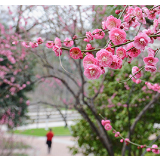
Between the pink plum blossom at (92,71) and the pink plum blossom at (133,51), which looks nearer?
the pink plum blossom at (92,71)

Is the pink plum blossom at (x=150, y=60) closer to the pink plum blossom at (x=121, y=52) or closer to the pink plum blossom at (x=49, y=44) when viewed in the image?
the pink plum blossom at (x=121, y=52)

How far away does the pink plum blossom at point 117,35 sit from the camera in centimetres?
75

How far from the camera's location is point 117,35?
0.74 meters

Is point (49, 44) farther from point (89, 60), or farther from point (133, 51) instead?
point (133, 51)

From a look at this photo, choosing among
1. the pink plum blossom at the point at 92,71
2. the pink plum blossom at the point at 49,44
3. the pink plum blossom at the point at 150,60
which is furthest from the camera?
the pink plum blossom at the point at 49,44

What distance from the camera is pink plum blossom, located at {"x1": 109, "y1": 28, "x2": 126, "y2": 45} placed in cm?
75

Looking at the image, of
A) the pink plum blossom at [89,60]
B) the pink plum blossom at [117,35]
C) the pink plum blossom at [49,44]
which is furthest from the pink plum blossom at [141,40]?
the pink plum blossom at [49,44]

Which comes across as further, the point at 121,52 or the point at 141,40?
the point at 121,52

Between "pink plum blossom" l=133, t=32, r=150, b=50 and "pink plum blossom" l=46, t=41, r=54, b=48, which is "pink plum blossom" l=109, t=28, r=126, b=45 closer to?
"pink plum blossom" l=133, t=32, r=150, b=50

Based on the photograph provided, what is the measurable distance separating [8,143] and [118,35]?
Answer: 544 centimetres

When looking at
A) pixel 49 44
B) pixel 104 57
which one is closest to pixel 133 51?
pixel 104 57

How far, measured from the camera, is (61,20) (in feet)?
11.6

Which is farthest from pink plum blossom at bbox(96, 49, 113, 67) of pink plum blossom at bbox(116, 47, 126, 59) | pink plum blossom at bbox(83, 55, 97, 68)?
pink plum blossom at bbox(116, 47, 126, 59)
